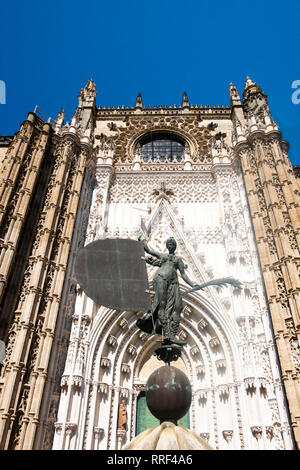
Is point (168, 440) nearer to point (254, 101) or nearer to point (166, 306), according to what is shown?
point (166, 306)

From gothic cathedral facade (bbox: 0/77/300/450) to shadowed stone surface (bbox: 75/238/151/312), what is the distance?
14.3ft

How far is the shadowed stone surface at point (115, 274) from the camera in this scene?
22.8ft

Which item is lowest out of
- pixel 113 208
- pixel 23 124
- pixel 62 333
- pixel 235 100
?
pixel 62 333

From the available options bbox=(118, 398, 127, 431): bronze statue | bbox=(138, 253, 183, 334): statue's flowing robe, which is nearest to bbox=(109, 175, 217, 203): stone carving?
bbox=(118, 398, 127, 431): bronze statue

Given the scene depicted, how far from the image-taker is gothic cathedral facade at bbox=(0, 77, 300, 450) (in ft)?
33.0

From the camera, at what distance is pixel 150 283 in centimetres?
1241

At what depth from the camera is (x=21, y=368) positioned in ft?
31.9

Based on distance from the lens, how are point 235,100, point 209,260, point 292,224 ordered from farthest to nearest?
point 235,100
point 209,260
point 292,224

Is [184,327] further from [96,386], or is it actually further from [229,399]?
[96,386]

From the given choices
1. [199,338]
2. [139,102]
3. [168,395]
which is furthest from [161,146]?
[168,395]

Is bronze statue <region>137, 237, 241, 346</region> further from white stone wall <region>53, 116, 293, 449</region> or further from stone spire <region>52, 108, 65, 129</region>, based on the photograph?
stone spire <region>52, 108, 65, 129</region>

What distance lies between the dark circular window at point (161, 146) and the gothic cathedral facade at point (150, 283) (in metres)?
1.27

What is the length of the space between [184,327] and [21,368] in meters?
5.57
